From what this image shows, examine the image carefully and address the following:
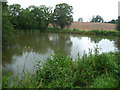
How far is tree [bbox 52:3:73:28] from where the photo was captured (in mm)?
33594

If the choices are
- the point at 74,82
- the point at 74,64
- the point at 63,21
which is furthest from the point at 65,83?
the point at 63,21

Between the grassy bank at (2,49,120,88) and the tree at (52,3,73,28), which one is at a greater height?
the tree at (52,3,73,28)

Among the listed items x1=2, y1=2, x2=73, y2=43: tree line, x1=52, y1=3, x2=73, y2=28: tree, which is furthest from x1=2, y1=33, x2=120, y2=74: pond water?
x1=52, y1=3, x2=73, y2=28: tree

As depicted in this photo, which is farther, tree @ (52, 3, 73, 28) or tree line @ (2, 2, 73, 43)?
tree @ (52, 3, 73, 28)

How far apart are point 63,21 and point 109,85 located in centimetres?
3207

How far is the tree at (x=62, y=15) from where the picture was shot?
110ft

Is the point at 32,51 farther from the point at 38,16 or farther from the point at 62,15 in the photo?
the point at 62,15

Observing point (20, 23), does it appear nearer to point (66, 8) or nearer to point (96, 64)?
point (66, 8)

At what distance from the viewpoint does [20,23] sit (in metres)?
28.1

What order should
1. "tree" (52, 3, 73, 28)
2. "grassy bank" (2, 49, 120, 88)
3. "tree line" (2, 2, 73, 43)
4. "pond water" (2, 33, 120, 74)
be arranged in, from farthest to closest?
"tree" (52, 3, 73, 28) < "tree line" (2, 2, 73, 43) < "pond water" (2, 33, 120, 74) < "grassy bank" (2, 49, 120, 88)

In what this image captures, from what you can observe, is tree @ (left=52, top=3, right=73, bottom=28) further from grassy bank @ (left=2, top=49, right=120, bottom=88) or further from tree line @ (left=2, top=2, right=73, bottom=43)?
grassy bank @ (left=2, top=49, right=120, bottom=88)

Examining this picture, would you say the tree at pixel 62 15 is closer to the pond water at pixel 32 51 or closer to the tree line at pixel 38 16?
the tree line at pixel 38 16

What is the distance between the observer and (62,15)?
33.4 meters

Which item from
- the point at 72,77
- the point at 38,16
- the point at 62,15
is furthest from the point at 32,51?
the point at 62,15
